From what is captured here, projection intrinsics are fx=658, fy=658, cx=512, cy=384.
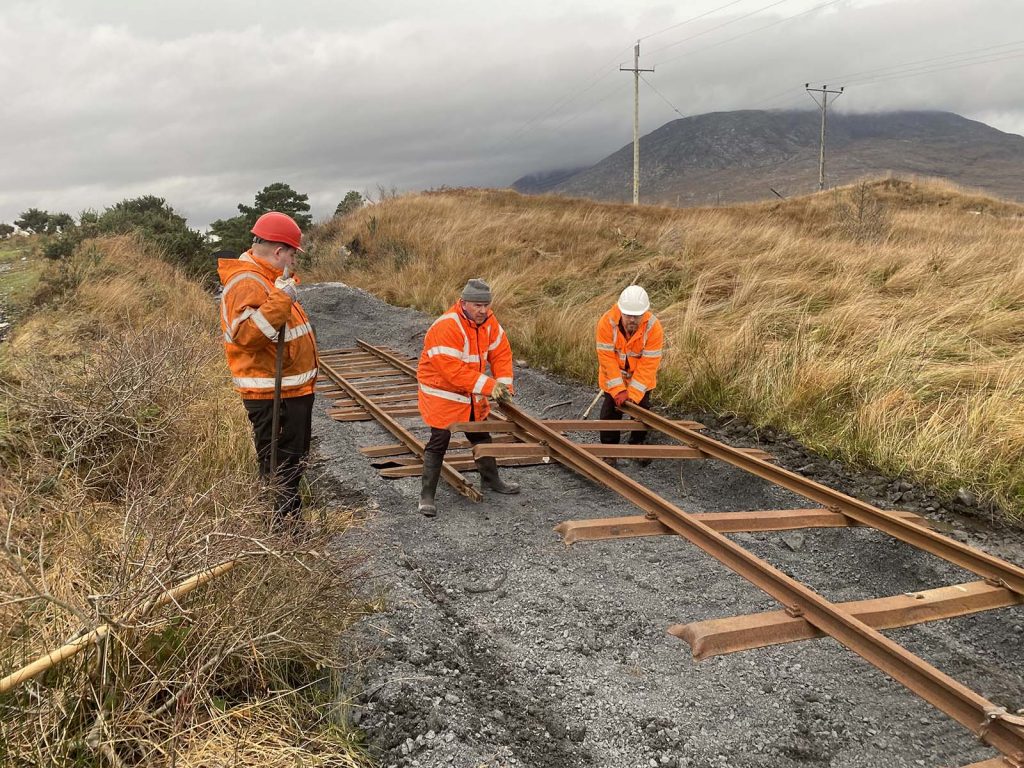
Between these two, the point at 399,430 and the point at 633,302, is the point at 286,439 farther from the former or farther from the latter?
the point at 633,302

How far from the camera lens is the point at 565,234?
17922 mm

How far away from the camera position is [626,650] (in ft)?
10.7

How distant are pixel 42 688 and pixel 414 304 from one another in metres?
12.5

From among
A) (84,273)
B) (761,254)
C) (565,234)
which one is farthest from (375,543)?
(565,234)

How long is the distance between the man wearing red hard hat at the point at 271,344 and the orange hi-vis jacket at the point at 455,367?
1.01 metres

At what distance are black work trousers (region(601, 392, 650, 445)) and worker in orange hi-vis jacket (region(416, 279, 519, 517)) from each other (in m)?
1.45

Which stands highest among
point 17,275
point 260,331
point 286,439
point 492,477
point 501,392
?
point 17,275

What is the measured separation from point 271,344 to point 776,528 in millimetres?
3287

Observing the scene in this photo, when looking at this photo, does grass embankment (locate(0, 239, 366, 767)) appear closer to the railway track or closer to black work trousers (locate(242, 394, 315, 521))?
black work trousers (locate(242, 394, 315, 521))

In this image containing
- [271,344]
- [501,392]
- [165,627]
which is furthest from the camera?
[501,392]

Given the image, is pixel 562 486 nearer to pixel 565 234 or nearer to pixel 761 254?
pixel 761 254

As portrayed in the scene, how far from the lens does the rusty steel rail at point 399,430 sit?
5320 mm

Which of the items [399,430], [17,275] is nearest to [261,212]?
[17,275]

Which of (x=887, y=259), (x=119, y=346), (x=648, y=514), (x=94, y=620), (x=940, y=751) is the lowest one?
(x=940, y=751)
